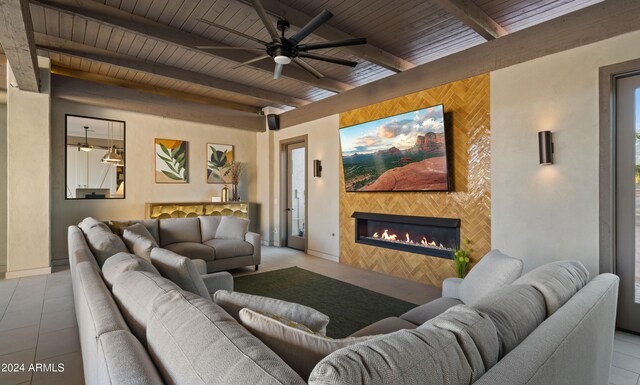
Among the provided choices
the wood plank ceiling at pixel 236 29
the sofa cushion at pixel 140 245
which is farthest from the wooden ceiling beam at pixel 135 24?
the sofa cushion at pixel 140 245

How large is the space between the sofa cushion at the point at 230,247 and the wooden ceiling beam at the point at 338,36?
314cm

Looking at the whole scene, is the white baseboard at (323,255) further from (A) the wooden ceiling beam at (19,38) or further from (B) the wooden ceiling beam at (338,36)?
(A) the wooden ceiling beam at (19,38)

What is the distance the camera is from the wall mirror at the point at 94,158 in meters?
5.40

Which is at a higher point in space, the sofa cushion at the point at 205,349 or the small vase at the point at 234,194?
the small vase at the point at 234,194

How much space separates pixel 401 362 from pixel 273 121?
6.86 metres

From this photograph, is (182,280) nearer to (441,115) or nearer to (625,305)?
(441,115)

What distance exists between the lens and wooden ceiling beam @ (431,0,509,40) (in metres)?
3.02

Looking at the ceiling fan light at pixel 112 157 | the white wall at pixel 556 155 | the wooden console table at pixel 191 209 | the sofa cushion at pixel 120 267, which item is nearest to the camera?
the sofa cushion at pixel 120 267

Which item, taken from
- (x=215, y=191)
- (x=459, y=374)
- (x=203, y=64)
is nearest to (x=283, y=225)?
(x=215, y=191)

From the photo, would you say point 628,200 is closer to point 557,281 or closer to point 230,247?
point 557,281

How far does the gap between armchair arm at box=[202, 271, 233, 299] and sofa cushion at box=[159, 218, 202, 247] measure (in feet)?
7.63

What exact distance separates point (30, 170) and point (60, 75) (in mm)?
1679

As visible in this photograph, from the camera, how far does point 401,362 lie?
29.5 inches

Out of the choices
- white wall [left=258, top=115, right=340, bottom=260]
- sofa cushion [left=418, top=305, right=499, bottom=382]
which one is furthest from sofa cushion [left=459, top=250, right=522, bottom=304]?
white wall [left=258, top=115, right=340, bottom=260]
